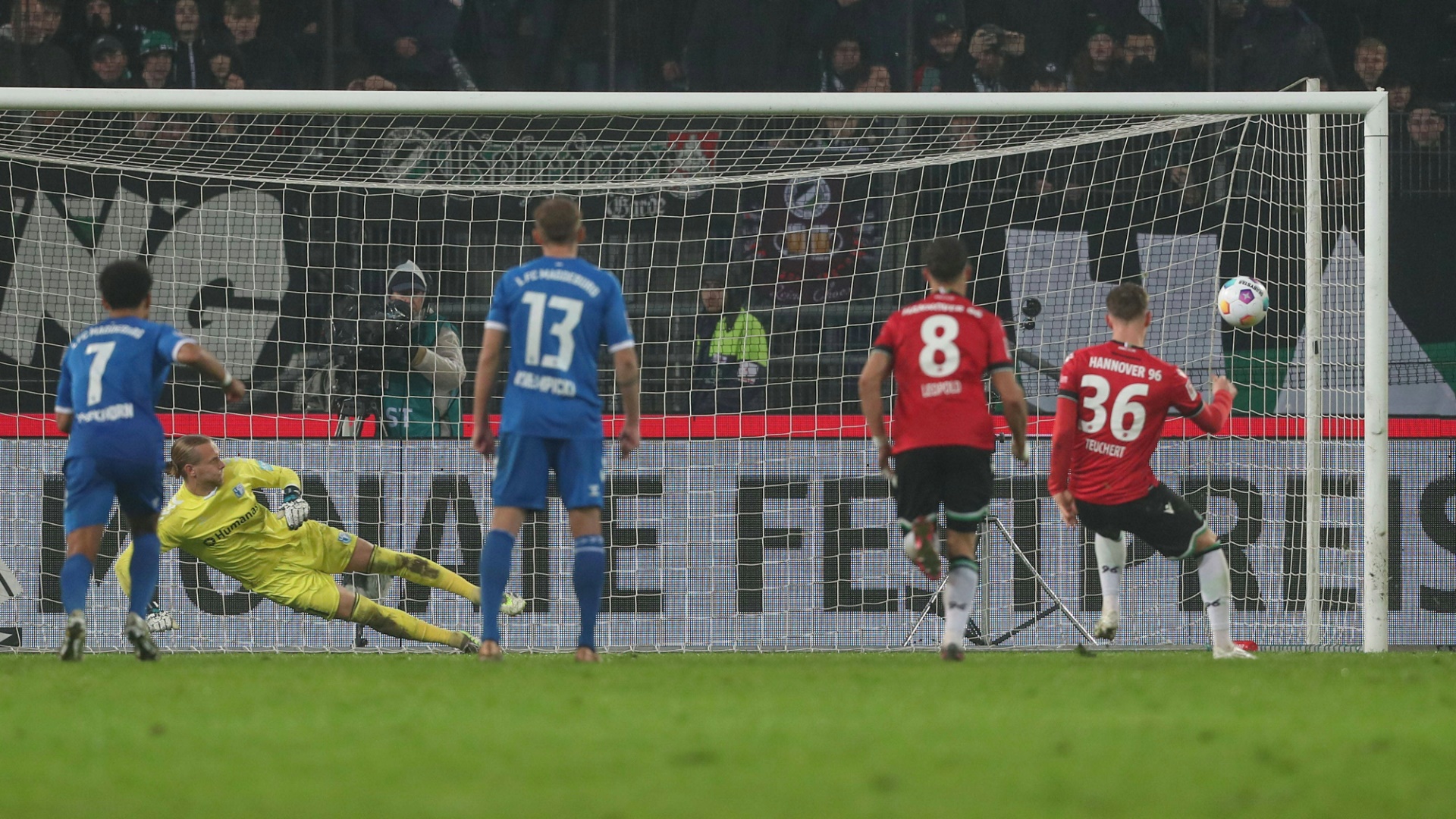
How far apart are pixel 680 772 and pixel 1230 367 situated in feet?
27.8

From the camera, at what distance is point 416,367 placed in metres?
10.9

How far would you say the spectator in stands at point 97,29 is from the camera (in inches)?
531

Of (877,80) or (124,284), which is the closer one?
(124,284)

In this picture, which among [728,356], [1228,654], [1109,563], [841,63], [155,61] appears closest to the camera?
[1228,654]

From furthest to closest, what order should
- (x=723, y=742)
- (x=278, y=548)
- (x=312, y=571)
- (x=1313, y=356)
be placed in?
(x=1313, y=356)
(x=312, y=571)
(x=278, y=548)
(x=723, y=742)

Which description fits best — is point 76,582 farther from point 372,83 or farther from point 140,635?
point 372,83

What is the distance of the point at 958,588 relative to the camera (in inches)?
280

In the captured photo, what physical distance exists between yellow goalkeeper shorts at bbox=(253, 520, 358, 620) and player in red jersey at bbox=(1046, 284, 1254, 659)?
4.15m

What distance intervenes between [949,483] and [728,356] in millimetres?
4515

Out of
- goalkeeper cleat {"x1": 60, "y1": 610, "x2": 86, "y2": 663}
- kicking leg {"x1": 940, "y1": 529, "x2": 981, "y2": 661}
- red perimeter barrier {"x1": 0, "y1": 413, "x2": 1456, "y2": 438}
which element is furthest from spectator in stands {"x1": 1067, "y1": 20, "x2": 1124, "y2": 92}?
goalkeeper cleat {"x1": 60, "y1": 610, "x2": 86, "y2": 663}

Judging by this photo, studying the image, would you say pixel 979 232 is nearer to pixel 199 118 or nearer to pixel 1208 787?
pixel 199 118

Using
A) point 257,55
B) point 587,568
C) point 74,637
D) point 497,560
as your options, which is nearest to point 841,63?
point 257,55

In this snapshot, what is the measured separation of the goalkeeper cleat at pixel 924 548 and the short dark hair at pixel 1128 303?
65.6 inches

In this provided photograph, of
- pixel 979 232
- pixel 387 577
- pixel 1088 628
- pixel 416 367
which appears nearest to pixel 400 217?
pixel 416 367
